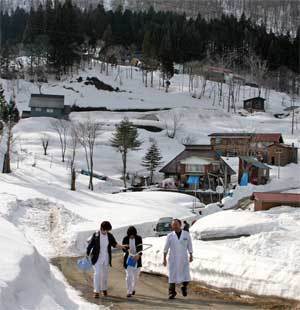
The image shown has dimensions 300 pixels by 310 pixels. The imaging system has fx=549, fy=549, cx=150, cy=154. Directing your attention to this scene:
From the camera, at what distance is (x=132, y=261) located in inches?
324

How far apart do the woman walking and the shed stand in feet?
177

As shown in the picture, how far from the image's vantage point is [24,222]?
16.5 metres

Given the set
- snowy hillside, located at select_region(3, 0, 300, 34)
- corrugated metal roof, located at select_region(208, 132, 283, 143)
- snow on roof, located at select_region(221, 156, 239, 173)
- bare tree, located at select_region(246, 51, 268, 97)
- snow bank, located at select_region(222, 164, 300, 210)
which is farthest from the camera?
snowy hillside, located at select_region(3, 0, 300, 34)

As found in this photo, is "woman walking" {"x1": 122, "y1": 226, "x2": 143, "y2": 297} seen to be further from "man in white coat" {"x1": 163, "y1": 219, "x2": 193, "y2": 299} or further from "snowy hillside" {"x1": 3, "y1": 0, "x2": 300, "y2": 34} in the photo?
"snowy hillside" {"x1": 3, "y1": 0, "x2": 300, "y2": 34}

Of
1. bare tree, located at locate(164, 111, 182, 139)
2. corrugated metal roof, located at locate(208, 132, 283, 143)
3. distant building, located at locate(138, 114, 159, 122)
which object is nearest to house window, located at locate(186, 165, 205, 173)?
corrugated metal roof, located at locate(208, 132, 283, 143)

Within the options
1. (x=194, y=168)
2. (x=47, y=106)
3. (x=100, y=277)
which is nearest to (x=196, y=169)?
(x=194, y=168)

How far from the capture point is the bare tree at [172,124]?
57.3 meters

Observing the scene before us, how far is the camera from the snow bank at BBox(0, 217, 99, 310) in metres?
5.56

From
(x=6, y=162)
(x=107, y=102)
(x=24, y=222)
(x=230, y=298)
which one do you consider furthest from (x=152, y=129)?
(x=230, y=298)

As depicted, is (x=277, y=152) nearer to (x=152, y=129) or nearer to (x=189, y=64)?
(x=152, y=129)

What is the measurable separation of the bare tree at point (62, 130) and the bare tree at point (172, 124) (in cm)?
1059

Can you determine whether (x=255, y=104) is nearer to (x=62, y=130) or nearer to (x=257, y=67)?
(x=257, y=67)

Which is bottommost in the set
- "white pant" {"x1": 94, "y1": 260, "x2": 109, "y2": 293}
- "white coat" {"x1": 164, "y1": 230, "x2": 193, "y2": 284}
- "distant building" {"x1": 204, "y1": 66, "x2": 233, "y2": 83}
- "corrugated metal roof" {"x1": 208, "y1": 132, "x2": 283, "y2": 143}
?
"corrugated metal roof" {"x1": 208, "y1": 132, "x2": 283, "y2": 143}

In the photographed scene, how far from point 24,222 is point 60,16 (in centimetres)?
6769
